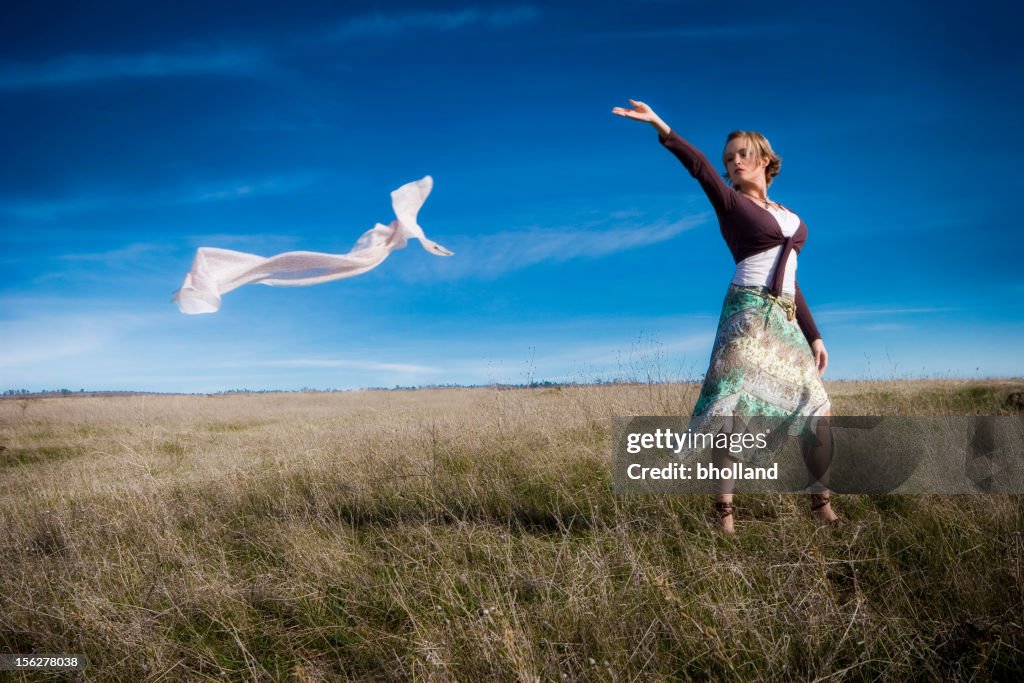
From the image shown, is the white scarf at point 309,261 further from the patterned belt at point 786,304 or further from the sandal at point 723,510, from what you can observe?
the sandal at point 723,510

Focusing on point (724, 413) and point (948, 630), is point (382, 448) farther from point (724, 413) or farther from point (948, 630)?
point (948, 630)

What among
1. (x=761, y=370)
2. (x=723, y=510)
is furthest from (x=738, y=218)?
(x=723, y=510)

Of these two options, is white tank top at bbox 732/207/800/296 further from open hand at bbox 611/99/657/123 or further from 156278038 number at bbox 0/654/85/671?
156278038 number at bbox 0/654/85/671

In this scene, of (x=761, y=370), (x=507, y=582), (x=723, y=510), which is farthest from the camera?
(x=723, y=510)

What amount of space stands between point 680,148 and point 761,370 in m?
1.27

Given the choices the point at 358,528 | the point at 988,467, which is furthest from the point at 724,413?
the point at 988,467

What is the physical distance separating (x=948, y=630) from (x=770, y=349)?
1422mm

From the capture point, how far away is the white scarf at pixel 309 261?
142 inches

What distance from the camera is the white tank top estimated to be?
10.2 feet

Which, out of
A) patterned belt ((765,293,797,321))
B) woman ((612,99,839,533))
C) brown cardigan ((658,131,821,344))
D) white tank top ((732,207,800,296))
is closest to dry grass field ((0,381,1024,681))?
woman ((612,99,839,533))

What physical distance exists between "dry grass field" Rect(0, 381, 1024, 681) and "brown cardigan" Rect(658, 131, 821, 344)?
4.99ft

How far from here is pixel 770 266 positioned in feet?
10.2

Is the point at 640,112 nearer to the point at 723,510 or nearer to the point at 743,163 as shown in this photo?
the point at 743,163

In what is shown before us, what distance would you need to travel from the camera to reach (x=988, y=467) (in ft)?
14.4
